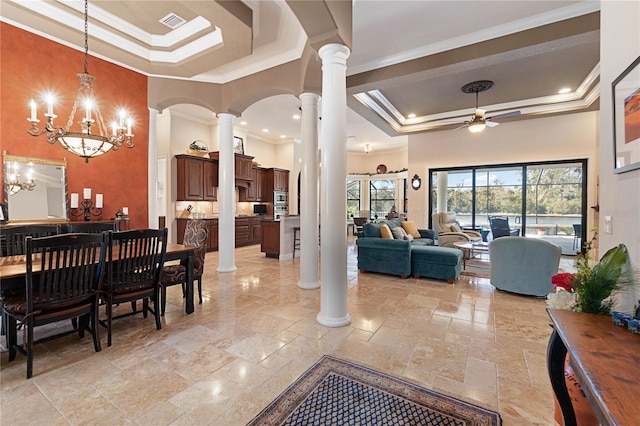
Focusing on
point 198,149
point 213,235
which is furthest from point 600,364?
point 198,149

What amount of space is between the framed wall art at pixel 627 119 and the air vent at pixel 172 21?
177 inches

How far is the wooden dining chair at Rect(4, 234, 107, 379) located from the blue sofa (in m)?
3.89

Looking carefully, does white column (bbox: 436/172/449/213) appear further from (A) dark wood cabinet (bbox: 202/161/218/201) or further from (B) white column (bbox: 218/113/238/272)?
(A) dark wood cabinet (bbox: 202/161/218/201)

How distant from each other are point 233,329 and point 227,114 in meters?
3.95

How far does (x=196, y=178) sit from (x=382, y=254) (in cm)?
500

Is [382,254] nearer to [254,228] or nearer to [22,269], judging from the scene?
[22,269]

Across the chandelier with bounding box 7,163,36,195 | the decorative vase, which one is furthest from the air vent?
the decorative vase

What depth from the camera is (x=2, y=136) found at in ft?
11.7

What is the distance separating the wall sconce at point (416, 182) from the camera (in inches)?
331

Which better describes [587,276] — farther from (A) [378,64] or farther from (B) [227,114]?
(B) [227,114]

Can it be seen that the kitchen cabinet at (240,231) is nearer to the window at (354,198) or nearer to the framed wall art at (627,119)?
the window at (354,198)

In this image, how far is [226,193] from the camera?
5.39 meters

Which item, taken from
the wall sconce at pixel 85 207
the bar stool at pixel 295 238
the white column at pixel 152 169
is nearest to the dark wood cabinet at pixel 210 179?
the white column at pixel 152 169

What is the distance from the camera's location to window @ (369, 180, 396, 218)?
12.0 m
